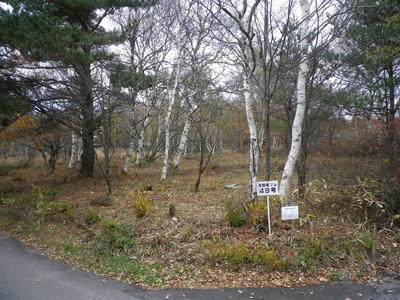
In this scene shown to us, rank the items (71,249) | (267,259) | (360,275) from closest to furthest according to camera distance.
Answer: (360,275), (267,259), (71,249)

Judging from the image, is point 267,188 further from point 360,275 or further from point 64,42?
point 64,42

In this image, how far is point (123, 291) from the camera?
387 centimetres

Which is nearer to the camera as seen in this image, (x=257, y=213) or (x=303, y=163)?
(x=257, y=213)

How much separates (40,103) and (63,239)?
6119 mm

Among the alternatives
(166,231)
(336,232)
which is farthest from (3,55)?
(336,232)

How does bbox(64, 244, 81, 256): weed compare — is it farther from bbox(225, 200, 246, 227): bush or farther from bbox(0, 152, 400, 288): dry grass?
bbox(225, 200, 246, 227): bush

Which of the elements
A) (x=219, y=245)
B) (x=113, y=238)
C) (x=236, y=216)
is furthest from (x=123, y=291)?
(x=236, y=216)

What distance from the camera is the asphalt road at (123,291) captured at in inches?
145

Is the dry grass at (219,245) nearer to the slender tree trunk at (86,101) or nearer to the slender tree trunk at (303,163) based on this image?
the slender tree trunk at (303,163)

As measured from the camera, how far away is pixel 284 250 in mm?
4723

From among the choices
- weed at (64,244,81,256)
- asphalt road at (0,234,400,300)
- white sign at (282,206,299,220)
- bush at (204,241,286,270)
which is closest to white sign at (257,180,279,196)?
white sign at (282,206,299,220)

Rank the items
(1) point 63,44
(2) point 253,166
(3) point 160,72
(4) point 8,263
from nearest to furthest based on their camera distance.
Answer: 1. (4) point 8,263
2. (2) point 253,166
3. (1) point 63,44
4. (3) point 160,72

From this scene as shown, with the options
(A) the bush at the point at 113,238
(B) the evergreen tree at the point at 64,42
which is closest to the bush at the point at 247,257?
(A) the bush at the point at 113,238

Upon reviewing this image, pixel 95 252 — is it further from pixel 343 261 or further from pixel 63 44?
pixel 63 44
